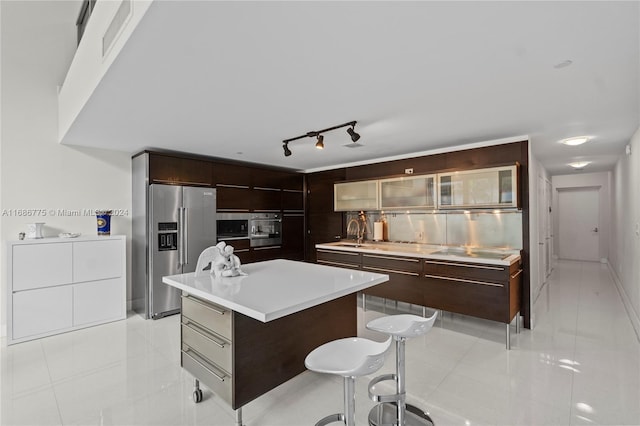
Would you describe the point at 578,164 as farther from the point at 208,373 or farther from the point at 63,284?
the point at 63,284

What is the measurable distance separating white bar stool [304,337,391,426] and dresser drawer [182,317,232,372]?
602mm

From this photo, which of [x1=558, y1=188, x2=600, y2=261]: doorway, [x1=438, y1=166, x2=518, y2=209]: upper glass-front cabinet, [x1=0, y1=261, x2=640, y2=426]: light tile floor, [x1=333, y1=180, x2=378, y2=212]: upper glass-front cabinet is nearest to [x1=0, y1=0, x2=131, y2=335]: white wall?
[x1=0, y1=261, x2=640, y2=426]: light tile floor

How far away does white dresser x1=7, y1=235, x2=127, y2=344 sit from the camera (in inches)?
134

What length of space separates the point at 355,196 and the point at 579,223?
714cm

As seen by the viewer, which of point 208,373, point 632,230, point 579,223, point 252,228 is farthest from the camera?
point 579,223

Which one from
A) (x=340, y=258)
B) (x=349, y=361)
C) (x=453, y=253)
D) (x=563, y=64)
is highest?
(x=563, y=64)

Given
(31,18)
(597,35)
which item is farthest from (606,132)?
(31,18)

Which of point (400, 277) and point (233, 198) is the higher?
point (233, 198)

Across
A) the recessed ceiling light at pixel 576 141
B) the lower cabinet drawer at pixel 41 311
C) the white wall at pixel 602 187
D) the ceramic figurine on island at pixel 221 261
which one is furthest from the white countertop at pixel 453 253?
the white wall at pixel 602 187

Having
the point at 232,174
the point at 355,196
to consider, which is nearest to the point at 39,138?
the point at 232,174

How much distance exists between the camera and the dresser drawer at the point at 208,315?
191cm

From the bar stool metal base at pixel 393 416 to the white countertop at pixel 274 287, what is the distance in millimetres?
828

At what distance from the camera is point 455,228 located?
4453 millimetres

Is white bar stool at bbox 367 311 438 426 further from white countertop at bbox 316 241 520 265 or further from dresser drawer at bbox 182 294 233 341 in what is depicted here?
white countertop at bbox 316 241 520 265
